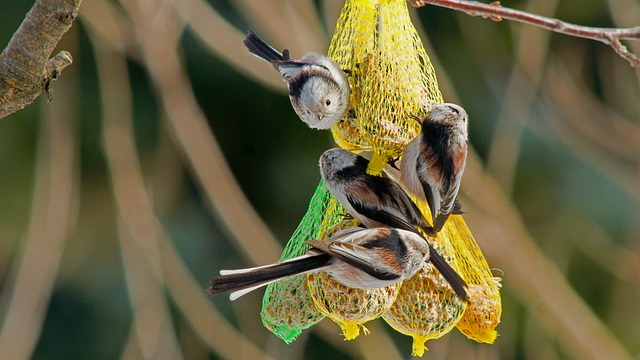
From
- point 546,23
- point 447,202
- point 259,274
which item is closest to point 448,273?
point 447,202

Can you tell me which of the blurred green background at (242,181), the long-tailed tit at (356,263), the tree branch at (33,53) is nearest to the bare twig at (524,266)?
the blurred green background at (242,181)

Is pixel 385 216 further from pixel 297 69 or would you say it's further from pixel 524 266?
pixel 524 266

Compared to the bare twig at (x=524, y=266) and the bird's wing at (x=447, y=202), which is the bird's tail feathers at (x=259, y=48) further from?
the bare twig at (x=524, y=266)

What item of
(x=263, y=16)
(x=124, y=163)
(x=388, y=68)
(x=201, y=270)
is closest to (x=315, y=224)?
(x=388, y=68)

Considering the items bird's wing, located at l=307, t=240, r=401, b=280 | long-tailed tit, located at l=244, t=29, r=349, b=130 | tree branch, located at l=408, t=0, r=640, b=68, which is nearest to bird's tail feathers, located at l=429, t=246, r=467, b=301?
bird's wing, located at l=307, t=240, r=401, b=280

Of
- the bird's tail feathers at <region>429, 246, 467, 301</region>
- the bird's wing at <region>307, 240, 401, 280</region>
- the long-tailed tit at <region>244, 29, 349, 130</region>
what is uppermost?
the long-tailed tit at <region>244, 29, 349, 130</region>

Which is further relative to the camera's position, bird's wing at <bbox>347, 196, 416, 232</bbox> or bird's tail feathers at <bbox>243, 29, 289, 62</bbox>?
bird's tail feathers at <bbox>243, 29, 289, 62</bbox>

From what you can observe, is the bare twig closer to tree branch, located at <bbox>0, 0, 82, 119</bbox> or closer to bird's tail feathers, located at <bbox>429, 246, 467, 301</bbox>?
bird's tail feathers, located at <bbox>429, 246, 467, 301</bbox>
